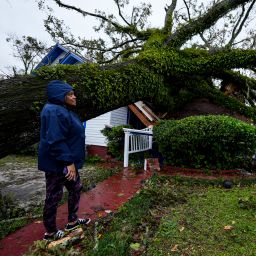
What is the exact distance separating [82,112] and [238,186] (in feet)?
12.8

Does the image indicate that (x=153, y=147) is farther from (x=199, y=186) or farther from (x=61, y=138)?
(x=61, y=138)

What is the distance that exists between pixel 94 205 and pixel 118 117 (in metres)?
9.27

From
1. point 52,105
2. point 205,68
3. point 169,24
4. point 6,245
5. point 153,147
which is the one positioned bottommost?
point 6,245

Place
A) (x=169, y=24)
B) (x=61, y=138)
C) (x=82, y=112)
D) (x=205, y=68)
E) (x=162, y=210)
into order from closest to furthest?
(x=61, y=138) < (x=162, y=210) < (x=82, y=112) < (x=205, y=68) < (x=169, y=24)

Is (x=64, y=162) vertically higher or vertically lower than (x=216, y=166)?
higher

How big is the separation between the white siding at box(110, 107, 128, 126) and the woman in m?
9.90

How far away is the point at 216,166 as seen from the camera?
7922mm

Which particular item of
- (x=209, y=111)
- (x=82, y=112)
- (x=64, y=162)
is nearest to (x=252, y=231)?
(x=64, y=162)

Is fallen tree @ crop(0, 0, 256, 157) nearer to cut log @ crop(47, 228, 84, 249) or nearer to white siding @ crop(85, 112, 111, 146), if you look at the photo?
cut log @ crop(47, 228, 84, 249)

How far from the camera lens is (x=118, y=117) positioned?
1351 centimetres

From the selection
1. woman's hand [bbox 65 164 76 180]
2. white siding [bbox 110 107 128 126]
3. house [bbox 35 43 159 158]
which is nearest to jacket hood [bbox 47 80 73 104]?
woman's hand [bbox 65 164 76 180]

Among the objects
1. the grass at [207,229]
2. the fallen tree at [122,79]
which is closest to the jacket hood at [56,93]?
the fallen tree at [122,79]

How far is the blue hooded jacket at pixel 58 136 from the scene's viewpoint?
2.89 metres

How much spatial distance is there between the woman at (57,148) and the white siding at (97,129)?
394 inches
